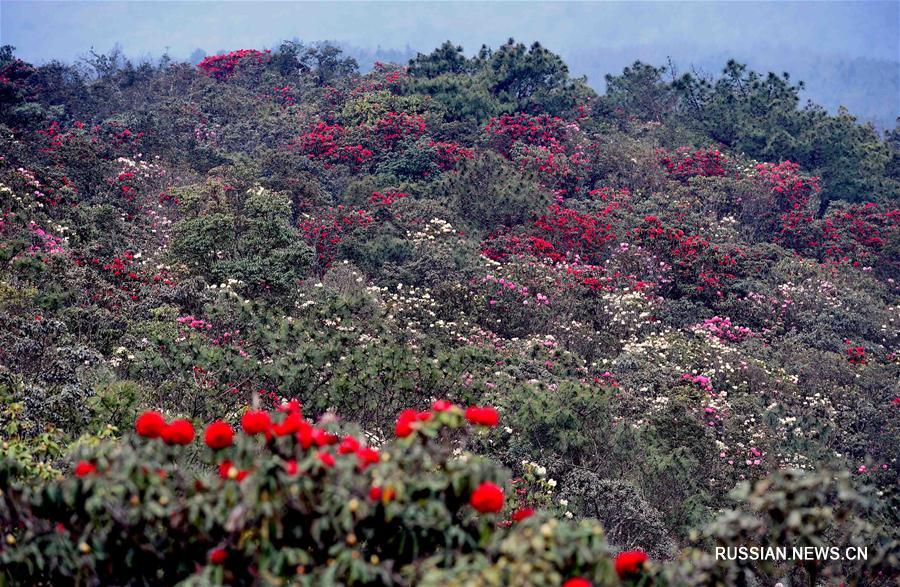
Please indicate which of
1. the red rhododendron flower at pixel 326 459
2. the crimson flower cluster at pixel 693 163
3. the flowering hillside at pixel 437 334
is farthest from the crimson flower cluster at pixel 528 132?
the red rhododendron flower at pixel 326 459

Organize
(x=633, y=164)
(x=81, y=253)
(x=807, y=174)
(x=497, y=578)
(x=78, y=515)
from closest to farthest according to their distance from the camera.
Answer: (x=497, y=578) < (x=78, y=515) < (x=81, y=253) < (x=633, y=164) < (x=807, y=174)

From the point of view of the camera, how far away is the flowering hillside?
10.7 ft

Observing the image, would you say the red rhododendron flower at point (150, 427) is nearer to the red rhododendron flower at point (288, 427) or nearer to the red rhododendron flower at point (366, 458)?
the red rhododendron flower at point (288, 427)

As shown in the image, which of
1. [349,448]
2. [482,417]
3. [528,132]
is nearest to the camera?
[349,448]

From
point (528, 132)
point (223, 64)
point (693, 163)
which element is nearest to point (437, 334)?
point (528, 132)

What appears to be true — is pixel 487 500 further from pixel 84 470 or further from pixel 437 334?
pixel 437 334

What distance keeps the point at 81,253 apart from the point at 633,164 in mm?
16801

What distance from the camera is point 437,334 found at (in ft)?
42.9

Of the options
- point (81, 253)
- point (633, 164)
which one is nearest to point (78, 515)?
point (81, 253)

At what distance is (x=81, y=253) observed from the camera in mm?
12250

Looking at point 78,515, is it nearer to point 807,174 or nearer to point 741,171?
point 741,171

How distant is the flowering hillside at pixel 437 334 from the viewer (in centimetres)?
326

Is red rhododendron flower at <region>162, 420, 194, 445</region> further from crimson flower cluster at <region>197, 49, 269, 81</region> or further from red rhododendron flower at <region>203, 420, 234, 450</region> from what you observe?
crimson flower cluster at <region>197, 49, 269, 81</region>

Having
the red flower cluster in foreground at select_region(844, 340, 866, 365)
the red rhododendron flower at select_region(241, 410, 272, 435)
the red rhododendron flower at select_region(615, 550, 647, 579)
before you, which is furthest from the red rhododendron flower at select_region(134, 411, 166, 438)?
the red flower cluster in foreground at select_region(844, 340, 866, 365)
